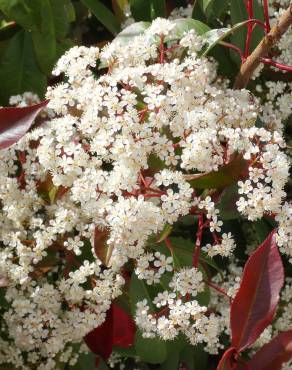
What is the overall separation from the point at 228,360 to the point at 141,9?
0.80 metres

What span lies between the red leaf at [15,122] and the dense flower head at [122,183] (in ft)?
0.15

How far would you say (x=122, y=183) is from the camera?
128 centimetres

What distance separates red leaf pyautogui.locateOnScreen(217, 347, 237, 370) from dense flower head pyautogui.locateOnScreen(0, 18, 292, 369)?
0.21ft

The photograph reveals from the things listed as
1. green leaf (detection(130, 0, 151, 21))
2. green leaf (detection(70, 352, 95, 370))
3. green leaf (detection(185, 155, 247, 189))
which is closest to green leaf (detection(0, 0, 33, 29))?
green leaf (detection(130, 0, 151, 21))

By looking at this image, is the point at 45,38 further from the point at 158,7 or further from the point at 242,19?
the point at 242,19

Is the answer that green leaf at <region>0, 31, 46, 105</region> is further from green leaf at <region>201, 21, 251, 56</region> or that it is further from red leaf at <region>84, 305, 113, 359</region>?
red leaf at <region>84, 305, 113, 359</region>

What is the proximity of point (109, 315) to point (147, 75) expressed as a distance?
1.59 ft

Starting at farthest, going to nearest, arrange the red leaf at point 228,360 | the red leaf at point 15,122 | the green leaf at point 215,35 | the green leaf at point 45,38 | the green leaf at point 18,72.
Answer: the green leaf at point 18,72 → the green leaf at point 45,38 → the green leaf at point 215,35 → the red leaf at point 15,122 → the red leaf at point 228,360

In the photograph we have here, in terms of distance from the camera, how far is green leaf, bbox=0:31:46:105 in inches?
66.5

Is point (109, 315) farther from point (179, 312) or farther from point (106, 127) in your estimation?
point (106, 127)

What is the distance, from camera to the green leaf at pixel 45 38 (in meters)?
1.58

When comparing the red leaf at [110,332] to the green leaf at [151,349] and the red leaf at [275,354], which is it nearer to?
the green leaf at [151,349]

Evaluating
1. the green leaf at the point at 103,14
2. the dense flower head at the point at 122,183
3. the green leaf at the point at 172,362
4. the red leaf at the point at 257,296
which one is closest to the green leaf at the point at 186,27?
the dense flower head at the point at 122,183

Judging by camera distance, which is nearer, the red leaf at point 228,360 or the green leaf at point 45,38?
the red leaf at point 228,360
